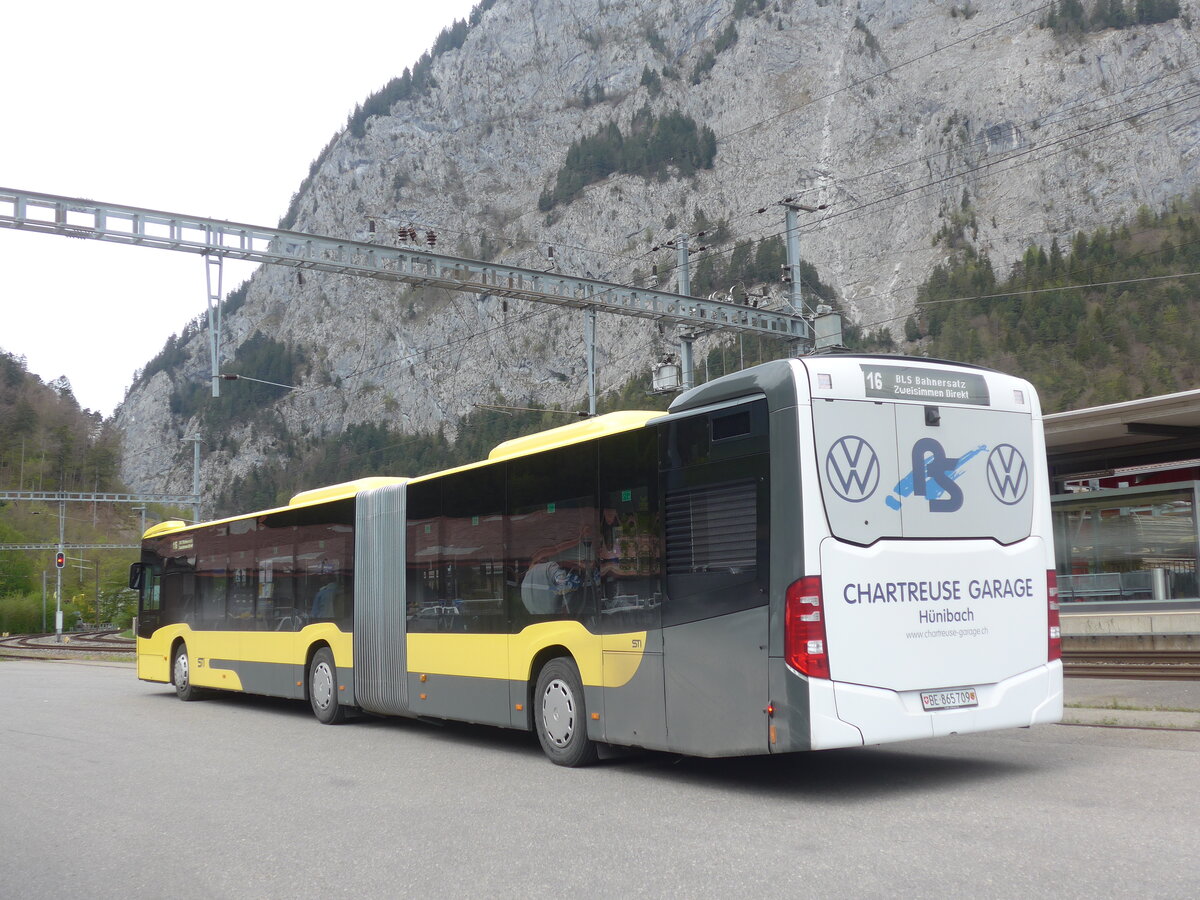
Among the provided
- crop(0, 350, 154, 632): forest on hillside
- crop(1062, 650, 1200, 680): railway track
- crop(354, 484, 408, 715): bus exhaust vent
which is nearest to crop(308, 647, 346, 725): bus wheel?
crop(354, 484, 408, 715): bus exhaust vent

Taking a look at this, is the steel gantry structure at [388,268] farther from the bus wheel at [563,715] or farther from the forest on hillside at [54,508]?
the forest on hillside at [54,508]

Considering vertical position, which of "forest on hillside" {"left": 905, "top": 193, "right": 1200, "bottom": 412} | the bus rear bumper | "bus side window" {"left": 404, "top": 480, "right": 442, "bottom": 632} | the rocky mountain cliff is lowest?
the bus rear bumper

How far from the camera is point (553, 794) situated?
819 cm

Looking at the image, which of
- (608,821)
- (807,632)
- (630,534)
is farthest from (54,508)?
(807,632)

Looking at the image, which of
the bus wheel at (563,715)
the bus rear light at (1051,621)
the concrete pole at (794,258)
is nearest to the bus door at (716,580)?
the bus wheel at (563,715)

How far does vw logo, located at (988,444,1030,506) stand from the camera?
27.4ft

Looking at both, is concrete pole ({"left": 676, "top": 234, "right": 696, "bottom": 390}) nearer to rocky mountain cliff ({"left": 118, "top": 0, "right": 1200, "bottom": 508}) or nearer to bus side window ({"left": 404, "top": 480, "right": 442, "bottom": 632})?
bus side window ({"left": 404, "top": 480, "right": 442, "bottom": 632})

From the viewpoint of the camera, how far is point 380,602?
12914 mm

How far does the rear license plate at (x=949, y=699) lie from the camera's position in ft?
25.3

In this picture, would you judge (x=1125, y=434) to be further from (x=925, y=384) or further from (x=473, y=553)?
(x=473, y=553)

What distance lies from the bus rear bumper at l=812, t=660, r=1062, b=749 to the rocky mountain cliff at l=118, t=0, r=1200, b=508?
10330 centimetres

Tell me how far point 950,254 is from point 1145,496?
4575 inches

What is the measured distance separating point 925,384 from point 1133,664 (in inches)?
409

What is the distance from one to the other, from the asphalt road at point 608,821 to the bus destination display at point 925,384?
2.63m
